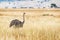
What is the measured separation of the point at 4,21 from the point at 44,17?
45 centimetres

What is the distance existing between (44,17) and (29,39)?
298mm

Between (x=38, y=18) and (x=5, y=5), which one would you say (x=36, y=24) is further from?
(x=5, y=5)

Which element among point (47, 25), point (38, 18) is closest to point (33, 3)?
point (38, 18)

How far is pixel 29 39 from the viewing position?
158 centimetres

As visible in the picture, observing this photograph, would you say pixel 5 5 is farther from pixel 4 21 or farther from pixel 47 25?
pixel 47 25

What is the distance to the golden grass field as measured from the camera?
5.20ft

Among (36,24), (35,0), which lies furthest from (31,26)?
(35,0)

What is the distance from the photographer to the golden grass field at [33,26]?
1.58 metres

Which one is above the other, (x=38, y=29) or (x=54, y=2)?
→ (x=54, y=2)

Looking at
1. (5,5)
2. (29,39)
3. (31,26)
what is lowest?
(29,39)

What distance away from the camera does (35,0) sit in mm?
1630

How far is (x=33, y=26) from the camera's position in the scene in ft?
5.24

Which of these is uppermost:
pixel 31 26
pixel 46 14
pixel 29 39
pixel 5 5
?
pixel 5 5

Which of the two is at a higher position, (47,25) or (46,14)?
(46,14)
